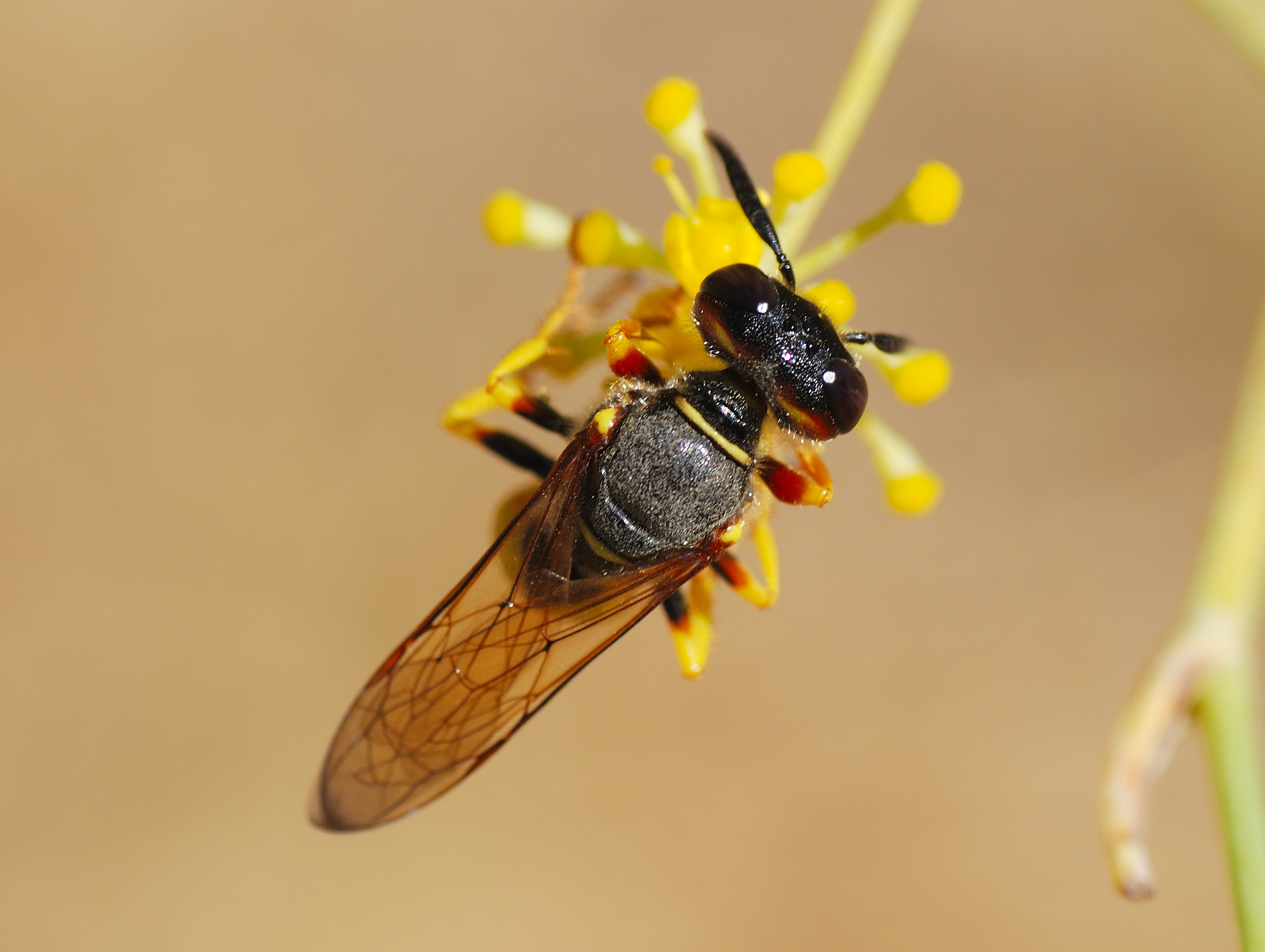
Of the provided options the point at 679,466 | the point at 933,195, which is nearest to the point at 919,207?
the point at 933,195

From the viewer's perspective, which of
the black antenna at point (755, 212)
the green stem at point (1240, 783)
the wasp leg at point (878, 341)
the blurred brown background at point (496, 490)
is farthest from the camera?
the blurred brown background at point (496, 490)

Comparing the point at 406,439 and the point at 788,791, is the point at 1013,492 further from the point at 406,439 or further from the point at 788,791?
the point at 406,439

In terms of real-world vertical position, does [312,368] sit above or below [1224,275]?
below

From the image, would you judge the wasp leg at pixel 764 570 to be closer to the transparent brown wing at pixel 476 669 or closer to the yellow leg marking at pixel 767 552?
the yellow leg marking at pixel 767 552

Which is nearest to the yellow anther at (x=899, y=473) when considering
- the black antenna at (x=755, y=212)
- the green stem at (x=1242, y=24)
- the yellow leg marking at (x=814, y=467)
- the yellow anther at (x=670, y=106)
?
the yellow leg marking at (x=814, y=467)

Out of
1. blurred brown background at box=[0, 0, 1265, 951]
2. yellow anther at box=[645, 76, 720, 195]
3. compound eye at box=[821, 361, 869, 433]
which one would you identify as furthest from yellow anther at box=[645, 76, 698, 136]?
blurred brown background at box=[0, 0, 1265, 951]

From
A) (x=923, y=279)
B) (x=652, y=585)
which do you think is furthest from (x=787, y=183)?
(x=923, y=279)
